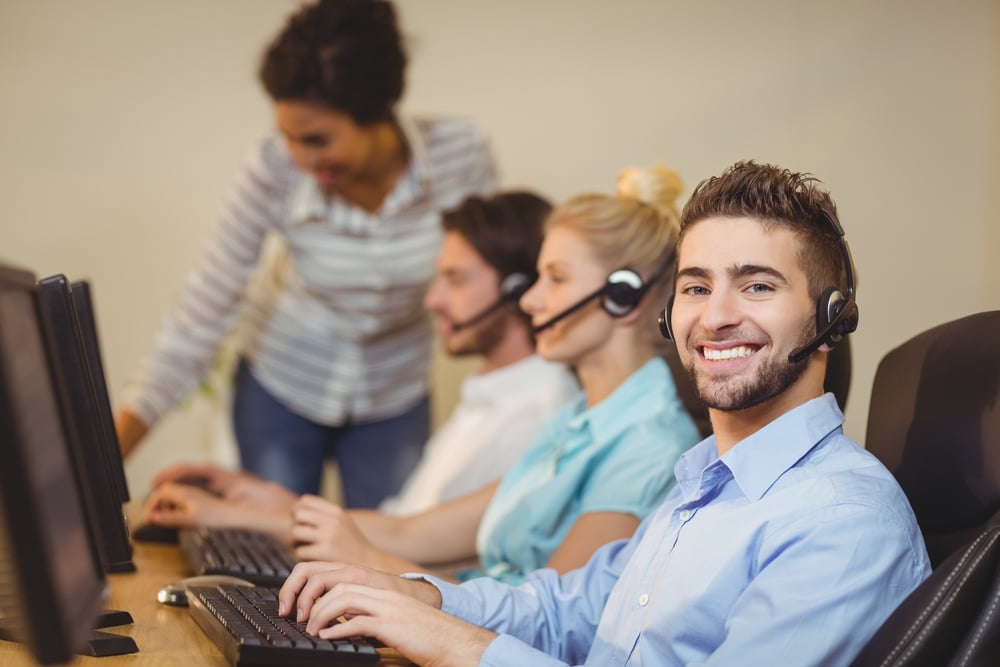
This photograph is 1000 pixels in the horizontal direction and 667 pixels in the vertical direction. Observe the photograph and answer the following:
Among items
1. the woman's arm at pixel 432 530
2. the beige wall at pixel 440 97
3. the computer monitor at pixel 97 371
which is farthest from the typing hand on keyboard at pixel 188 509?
the beige wall at pixel 440 97

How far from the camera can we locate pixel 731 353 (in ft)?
3.47

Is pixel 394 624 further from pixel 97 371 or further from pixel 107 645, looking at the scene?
pixel 97 371

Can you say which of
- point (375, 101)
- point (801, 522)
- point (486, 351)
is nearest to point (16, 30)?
point (375, 101)

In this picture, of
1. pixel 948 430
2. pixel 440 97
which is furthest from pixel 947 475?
pixel 440 97

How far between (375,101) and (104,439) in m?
1.18

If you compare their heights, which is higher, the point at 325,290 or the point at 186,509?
the point at 325,290

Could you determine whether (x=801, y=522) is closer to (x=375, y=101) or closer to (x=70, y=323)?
(x=70, y=323)

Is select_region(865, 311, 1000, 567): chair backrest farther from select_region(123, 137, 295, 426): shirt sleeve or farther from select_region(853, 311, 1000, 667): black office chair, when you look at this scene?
select_region(123, 137, 295, 426): shirt sleeve

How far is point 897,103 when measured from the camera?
7.59ft

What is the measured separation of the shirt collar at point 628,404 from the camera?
59.8 inches

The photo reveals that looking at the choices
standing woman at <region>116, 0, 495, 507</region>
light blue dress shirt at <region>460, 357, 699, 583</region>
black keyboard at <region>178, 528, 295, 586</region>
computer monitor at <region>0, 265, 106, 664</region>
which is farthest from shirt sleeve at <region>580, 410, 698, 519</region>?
standing woman at <region>116, 0, 495, 507</region>

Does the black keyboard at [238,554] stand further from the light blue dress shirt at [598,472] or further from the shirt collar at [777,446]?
the shirt collar at [777,446]

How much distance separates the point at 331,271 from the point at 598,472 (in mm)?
1110

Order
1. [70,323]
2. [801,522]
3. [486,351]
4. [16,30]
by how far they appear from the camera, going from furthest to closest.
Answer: [16,30]
[486,351]
[70,323]
[801,522]
